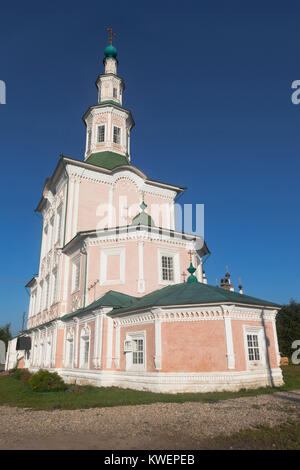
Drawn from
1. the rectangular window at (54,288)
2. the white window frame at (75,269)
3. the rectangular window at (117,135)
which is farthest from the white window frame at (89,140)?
the white window frame at (75,269)

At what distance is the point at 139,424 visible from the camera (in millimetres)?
7695

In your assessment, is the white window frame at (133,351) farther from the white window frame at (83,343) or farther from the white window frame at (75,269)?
the white window frame at (75,269)

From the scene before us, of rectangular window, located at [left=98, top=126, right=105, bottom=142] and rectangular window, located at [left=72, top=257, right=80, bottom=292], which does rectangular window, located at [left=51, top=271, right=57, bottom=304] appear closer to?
rectangular window, located at [left=72, top=257, right=80, bottom=292]

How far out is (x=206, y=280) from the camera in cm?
3219

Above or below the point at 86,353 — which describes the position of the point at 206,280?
above

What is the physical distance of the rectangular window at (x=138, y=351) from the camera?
48.1ft

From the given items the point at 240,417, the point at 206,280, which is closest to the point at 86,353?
the point at 240,417

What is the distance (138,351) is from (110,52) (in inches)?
1103

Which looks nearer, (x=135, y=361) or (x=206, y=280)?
(x=135, y=361)

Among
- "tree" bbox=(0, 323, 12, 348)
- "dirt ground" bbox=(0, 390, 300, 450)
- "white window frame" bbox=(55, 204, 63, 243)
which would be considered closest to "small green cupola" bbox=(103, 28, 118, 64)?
"white window frame" bbox=(55, 204, 63, 243)
